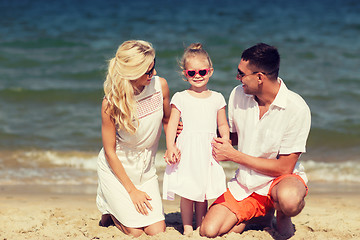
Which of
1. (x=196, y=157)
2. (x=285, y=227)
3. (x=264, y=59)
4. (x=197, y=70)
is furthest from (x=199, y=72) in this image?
(x=285, y=227)

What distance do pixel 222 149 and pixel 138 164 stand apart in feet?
2.52

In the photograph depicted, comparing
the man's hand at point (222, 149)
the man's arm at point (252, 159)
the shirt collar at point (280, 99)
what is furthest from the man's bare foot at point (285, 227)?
the shirt collar at point (280, 99)

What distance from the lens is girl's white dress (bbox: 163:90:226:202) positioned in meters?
3.64

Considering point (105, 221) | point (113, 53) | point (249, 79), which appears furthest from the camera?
point (113, 53)

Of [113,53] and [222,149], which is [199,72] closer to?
[222,149]

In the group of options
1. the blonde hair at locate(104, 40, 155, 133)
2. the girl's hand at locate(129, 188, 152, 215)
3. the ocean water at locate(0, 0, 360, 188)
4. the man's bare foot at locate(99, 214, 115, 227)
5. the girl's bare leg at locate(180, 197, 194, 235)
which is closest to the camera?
the blonde hair at locate(104, 40, 155, 133)

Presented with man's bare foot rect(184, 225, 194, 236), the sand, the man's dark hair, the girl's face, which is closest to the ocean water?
the sand

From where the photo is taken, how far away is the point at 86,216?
436 cm

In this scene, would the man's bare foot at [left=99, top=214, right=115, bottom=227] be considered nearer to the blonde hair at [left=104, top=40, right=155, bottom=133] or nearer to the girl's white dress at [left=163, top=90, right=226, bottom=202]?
the girl's white dress at [left=163, top=90, right=226, bottom=202]

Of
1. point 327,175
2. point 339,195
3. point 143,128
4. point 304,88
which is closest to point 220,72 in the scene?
point 304,88

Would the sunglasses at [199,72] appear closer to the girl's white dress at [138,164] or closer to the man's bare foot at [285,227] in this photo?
the girl's white dress at [138,164]

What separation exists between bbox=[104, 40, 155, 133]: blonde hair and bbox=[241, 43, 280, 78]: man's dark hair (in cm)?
78

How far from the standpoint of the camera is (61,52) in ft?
38.6

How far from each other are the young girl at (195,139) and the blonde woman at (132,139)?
255 mm
